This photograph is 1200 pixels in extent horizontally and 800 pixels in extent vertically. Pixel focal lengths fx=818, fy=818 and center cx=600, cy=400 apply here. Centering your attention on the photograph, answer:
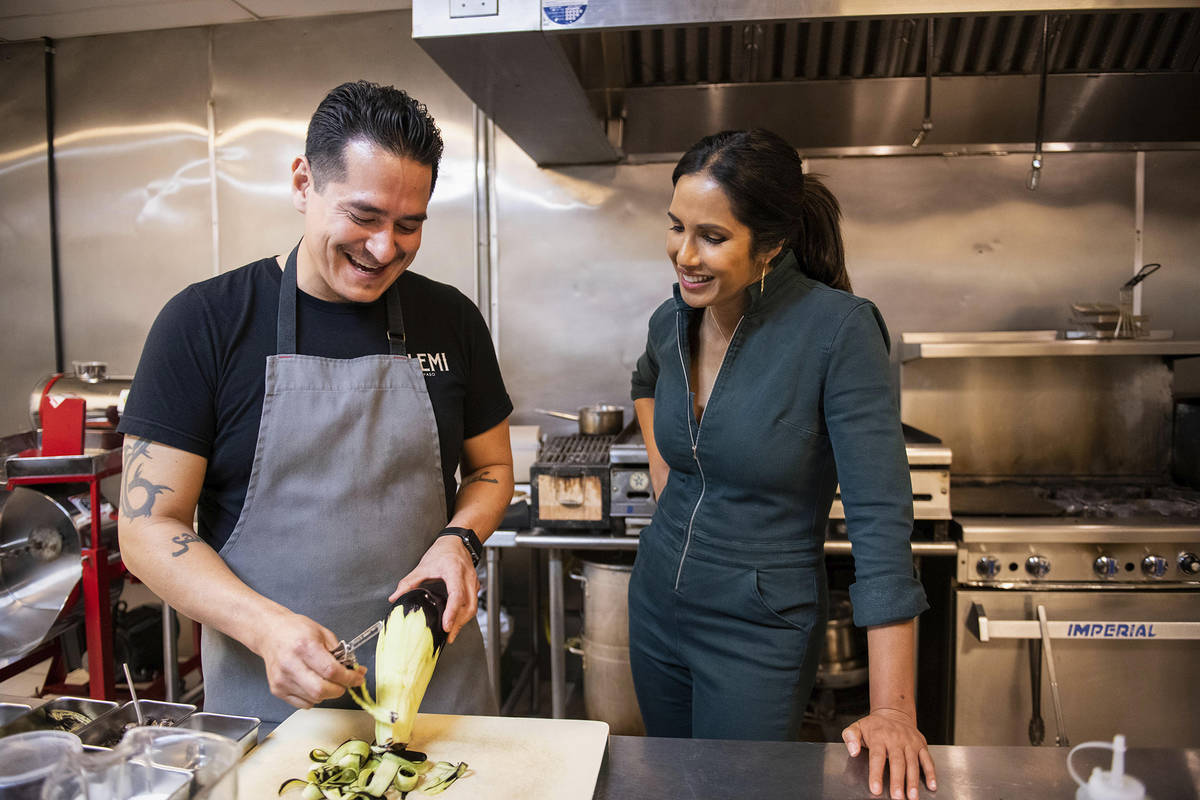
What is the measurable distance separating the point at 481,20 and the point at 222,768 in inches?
70.3

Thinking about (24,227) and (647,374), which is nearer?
(647,374)

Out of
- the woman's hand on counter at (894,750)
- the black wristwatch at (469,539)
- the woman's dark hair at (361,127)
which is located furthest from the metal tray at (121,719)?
the woman's hand on counter at (894,750)

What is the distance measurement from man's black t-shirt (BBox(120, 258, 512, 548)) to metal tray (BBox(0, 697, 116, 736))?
29 centimetres

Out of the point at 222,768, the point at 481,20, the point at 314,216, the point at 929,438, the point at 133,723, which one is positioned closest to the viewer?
the point at 222,768

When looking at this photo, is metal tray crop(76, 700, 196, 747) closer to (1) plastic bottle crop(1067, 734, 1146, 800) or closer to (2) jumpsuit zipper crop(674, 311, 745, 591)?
(2) jumpsuit zipper crop(674, 311, 745, 591)

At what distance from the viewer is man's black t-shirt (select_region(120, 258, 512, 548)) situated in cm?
131

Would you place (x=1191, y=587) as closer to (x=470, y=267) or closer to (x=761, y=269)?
(x=761, y=269)

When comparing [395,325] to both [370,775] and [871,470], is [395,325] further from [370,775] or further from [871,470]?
[871,470]

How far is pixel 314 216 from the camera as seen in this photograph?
133 cm

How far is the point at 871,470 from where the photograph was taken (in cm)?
138

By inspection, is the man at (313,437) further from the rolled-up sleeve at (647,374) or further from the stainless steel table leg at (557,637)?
the stainless steel table leg at (557,637)

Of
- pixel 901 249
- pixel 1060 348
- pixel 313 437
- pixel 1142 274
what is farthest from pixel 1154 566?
pixel 313 437

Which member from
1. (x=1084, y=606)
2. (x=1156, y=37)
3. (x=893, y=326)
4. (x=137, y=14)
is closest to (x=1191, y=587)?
(x=1084, y=606)

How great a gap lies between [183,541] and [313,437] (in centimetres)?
25
